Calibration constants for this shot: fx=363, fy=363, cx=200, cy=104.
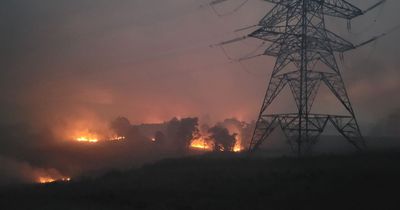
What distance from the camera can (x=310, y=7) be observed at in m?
35.2

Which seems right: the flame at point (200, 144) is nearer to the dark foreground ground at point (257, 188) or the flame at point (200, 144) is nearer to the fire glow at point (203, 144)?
the fire glow at point (203, 144)

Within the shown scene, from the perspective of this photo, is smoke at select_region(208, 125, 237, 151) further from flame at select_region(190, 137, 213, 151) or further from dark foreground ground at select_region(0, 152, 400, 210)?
dark foreground ground at select_region(0, 152, 400, 210)

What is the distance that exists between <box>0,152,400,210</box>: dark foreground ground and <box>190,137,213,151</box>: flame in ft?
214

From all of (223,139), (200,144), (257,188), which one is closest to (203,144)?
(200,144)

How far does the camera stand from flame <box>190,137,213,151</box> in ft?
321

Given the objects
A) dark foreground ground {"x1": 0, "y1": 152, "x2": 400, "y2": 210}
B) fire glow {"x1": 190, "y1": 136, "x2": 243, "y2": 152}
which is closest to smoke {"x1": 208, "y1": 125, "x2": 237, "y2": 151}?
fire glow {"x1": 190, "y1": 136, "x2": 243, "y2": 152}

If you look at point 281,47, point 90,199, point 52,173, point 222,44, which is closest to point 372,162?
point 281,47

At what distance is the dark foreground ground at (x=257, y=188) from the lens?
19406mm

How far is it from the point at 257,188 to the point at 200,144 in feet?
262

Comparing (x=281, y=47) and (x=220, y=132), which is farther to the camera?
(x=220, y=132)

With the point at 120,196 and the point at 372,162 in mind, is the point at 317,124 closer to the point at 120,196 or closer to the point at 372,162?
the point at 372,162

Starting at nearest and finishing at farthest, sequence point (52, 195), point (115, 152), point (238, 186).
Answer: point (238, 186)
point (52, 195)
point (115, 152)

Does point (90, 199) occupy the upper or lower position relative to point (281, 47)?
lower

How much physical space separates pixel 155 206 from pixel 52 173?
56.2m
